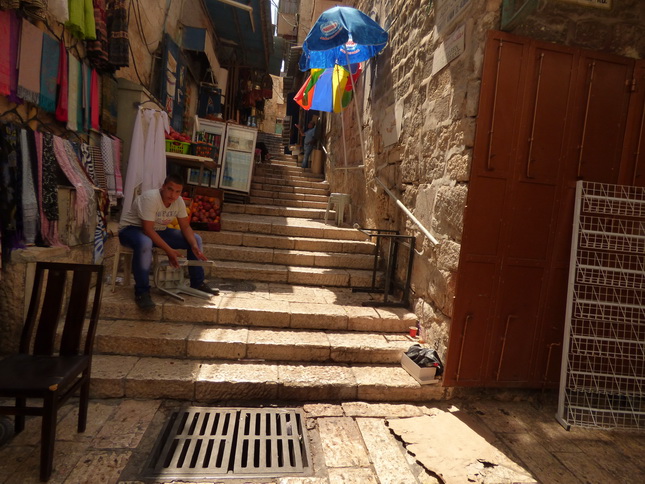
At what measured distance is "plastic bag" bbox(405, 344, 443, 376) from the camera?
3260mm

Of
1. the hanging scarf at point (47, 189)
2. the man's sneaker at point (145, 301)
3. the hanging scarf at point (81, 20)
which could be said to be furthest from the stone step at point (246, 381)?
the hanging scarf at point (81, 20)

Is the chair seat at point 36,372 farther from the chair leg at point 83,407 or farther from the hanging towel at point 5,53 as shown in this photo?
the hanging towel at point 5,53

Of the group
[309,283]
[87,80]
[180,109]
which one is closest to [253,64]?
[180,109]

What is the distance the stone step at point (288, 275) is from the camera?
4727 millimetres

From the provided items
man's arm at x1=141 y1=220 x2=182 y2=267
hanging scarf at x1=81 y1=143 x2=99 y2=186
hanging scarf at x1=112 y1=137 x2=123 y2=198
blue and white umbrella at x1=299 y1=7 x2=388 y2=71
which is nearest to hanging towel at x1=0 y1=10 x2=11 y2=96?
hanging scarf at x1=81 y1=143 x2=99 y2=186

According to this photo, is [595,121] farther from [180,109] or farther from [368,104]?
[180,109]

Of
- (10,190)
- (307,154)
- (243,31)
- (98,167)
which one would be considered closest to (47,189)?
(10,190)

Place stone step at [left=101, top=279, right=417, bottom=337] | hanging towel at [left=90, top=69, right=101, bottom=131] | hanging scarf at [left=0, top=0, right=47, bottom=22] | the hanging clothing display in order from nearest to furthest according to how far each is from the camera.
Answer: hanging scarf at [left=0, top=0, right=47, bottom=22] < stone step at [left=101, top=279, right=417, bottom=337] < hanging towel at [left=90, top=69, right=101, bottom=131] < the hanging clothing display

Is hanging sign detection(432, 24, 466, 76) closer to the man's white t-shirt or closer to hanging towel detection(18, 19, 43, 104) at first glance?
the man's white t-shirt

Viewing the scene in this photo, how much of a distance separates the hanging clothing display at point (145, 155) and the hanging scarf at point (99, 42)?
2.55ft

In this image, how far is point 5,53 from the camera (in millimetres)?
2736

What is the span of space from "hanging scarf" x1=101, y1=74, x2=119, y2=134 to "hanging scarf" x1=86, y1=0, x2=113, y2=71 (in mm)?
310

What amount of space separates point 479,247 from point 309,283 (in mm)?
2365

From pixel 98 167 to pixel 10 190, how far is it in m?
1.32
